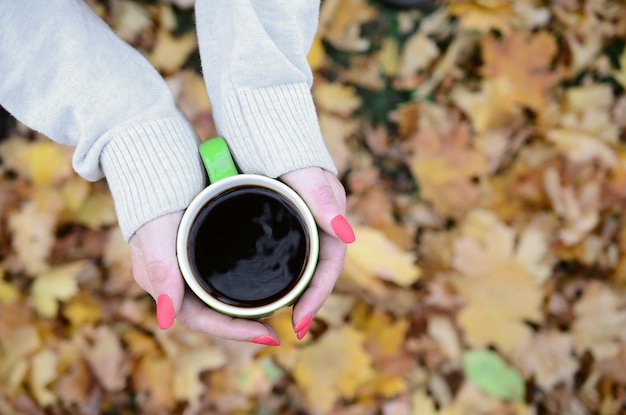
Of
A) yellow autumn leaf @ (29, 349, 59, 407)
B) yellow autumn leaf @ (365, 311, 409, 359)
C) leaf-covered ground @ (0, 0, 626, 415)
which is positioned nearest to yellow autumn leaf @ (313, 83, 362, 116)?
leaf-covered ground @ (0, 0, 626, 415)

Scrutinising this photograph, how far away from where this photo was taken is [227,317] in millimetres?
788

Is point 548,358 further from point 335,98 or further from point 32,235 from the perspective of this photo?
point 32,235

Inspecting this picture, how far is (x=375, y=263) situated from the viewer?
1.31 metres

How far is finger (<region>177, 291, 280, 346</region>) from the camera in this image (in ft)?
2.58

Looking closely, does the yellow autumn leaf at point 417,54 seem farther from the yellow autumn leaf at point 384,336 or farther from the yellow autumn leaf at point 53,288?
the yellow autumn leaf at point 53,288

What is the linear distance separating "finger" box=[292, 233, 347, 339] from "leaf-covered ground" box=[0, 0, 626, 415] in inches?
18.1

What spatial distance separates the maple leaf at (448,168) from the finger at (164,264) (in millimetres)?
850

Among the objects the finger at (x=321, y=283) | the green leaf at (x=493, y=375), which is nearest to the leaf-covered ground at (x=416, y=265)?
Result: the green leaf at (x=493, y=375)

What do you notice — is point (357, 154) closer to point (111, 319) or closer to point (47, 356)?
point (111, 319)

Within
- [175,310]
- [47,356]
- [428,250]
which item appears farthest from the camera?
[428,250]

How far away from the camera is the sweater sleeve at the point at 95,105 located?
764mm

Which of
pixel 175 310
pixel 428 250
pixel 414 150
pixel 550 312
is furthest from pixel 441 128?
pixel 175 310

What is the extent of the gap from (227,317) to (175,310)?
3.1 inches

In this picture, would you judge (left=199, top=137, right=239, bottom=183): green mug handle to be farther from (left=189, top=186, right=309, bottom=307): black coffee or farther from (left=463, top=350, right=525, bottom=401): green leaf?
(left=463, top=350, right=525, bottom=401): green leaf
